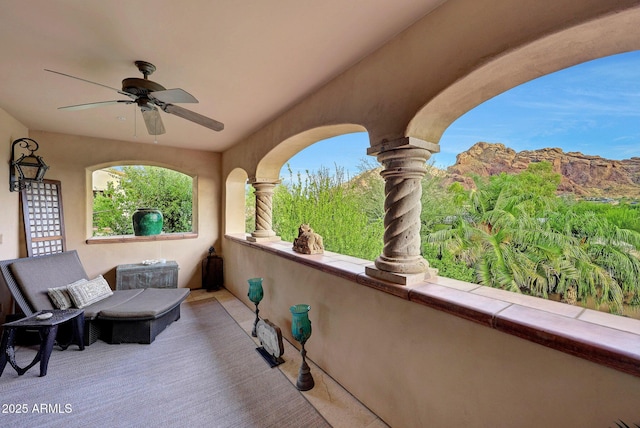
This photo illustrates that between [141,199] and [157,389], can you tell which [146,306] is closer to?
[157,389]

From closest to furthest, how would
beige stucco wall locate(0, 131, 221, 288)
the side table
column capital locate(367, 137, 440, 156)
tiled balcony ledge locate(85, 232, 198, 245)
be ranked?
column capital locate(367, 137, 440, 156) → the side table → beige stucco wall locate(0, 131, 221, 288) → tiled balcony ledge locate(85, 232, 198, 245)

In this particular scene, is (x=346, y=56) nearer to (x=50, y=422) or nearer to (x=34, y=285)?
(x=50, y=422)

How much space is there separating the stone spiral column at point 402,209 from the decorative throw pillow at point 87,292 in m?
3.15

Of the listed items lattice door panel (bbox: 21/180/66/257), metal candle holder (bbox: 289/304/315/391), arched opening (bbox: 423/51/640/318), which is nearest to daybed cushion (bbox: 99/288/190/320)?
lattice door panel (bbox: 21/180/66/257)

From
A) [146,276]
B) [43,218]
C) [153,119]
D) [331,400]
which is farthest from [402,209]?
[43,218]

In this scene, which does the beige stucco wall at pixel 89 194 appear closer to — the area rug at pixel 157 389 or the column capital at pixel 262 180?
the column capital at pixel 262 180

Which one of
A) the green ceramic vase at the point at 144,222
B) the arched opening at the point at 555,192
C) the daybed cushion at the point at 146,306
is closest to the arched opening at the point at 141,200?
the green ceramic vase at the point at 144,222

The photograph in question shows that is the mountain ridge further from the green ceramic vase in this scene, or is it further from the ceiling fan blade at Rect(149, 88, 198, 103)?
the green ceramic vase

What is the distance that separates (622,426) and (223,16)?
96.2 inches

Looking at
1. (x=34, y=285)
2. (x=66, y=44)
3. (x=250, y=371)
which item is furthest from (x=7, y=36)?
(x=250, y=371)

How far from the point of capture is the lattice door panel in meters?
3.32

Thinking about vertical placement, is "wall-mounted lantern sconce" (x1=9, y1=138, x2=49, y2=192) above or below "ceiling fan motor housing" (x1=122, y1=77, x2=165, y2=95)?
below

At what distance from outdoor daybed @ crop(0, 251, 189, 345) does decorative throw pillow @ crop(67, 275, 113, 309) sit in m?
0.01

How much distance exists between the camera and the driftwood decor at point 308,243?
2.64 m
